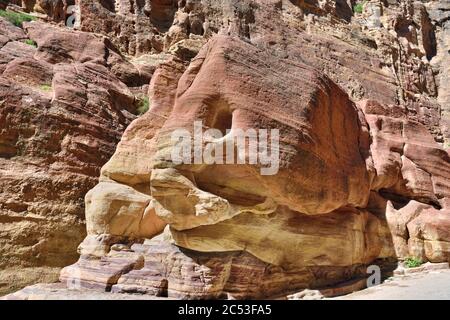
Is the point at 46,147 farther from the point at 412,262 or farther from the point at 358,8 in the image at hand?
the point at 358,8

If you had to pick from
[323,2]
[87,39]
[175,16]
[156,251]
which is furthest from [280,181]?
[323,2]

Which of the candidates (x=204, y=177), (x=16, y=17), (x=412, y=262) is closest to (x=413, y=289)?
(x=412, y=262)

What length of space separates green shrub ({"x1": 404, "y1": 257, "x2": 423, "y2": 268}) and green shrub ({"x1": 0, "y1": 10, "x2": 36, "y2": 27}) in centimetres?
1234

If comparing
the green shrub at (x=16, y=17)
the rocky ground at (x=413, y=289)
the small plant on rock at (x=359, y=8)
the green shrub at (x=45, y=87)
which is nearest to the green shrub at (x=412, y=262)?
the rocky ground at (x=413, y=289)

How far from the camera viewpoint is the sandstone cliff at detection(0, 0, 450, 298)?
20.8 feet

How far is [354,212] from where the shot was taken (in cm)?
805

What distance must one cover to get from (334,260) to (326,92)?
3214 millimetres

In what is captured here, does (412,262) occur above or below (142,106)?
below

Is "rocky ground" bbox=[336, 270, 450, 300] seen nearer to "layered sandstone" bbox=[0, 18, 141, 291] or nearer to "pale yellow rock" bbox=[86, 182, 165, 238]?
"pale yellow rock" bbox=[86, 182, 165, 238]

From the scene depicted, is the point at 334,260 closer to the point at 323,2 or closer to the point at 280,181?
the point at 280,181

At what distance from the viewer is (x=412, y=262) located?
8398 mm

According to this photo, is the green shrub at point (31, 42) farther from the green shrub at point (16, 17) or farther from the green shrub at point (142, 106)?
the green shrub at point (142, 106)

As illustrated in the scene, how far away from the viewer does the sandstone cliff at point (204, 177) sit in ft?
20.8

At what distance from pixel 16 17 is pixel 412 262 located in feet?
42.0
